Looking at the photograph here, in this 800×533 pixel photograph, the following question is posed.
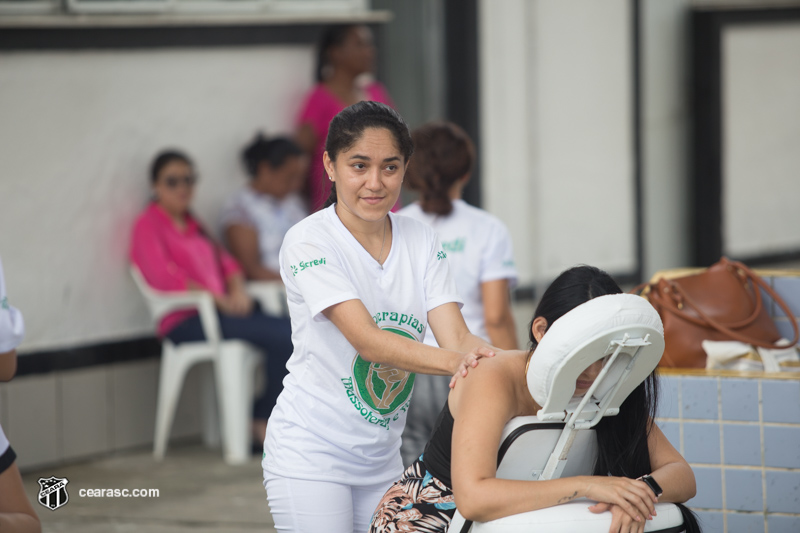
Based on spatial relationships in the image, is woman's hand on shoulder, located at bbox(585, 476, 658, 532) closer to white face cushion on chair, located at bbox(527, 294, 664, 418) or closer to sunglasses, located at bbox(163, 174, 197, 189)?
white face cushion on chair, located at bbox(527, 294, 664, 418)

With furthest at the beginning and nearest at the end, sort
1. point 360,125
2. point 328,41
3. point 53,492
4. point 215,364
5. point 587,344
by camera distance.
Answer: point 328,41 → point 215,364 → point 53,492 → point 360,125 → point 587,344

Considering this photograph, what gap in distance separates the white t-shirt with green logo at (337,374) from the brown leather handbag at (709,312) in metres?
1.29

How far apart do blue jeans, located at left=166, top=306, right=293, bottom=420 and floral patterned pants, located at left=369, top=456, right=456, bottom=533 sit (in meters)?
3.04

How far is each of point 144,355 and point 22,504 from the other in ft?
11.0

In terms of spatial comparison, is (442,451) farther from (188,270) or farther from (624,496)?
(188,270)

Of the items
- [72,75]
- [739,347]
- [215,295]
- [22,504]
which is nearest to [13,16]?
[72,75]

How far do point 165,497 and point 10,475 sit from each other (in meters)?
2.50

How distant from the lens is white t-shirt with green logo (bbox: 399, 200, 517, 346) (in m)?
3.63

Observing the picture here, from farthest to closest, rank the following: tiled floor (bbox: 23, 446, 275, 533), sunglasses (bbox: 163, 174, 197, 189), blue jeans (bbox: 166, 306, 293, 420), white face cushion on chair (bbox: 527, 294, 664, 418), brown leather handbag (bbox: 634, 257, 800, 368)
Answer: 1. sunglasses (bbox: 163, 174, 197, 189)
2. blue jeans (bbox: 166, 306, 293, 420)
3. tiled floor (bbox: 23, 446, 275, 533)
4. brown leather handbag (bbox: 634, 257, 800, 368)
5. white face cushion on chair (bbox: 527, 294, 664, 418)

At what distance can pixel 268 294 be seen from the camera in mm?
5613

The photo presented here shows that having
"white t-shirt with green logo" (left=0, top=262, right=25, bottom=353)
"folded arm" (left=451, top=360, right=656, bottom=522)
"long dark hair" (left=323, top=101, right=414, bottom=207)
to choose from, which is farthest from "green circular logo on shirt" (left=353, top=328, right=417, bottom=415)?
"white t-shirt with green logo" (left=0, top=262, right=25, bottom=353)

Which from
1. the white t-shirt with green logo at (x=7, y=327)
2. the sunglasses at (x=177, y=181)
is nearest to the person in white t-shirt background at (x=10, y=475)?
the white t-shirt with green logo at (x=7, y=327)

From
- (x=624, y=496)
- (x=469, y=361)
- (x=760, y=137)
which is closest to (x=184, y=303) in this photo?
(x=469, y=361)

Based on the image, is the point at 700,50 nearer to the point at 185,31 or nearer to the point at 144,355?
the point at 185,31
